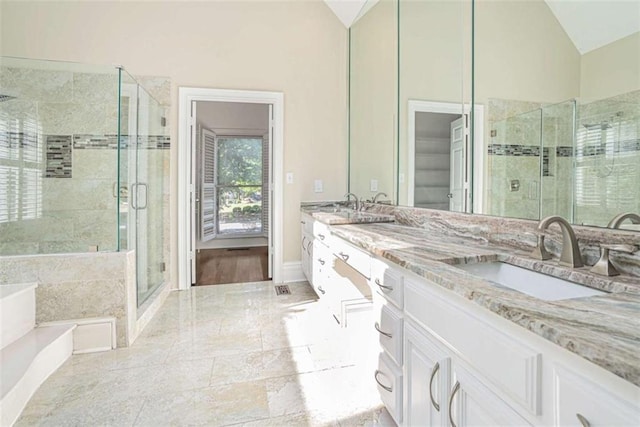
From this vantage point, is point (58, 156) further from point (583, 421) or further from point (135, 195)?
A: point (583, 421)

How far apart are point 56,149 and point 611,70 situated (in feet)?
13.1

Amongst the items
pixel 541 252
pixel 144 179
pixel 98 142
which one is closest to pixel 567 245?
pixel 541 252

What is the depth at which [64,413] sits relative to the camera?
1.54 metres

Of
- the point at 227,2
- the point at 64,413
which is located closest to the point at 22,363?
the point at 64,413

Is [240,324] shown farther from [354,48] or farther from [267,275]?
[354,48]

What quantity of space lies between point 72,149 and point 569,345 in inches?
152

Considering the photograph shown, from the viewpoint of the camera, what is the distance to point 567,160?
1228 mm

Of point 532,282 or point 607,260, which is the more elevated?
point 607,260

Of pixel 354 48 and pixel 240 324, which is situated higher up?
pixel 354 48

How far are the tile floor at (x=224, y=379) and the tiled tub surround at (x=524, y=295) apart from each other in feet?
1.75

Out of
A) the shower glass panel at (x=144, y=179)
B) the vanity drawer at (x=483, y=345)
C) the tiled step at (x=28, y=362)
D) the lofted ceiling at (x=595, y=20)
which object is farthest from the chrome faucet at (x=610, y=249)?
the shower glass panel at (x=144, y=179)

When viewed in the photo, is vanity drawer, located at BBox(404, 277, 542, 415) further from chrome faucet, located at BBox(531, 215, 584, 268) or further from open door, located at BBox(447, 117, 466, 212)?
open door, located at BBox(447, 117, 466, 212)

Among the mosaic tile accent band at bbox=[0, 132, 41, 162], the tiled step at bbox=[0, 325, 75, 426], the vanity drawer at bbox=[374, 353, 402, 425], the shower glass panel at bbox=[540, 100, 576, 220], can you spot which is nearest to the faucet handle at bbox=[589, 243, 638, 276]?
the shower glass panel at bbox=[540, 100, 576, 220]

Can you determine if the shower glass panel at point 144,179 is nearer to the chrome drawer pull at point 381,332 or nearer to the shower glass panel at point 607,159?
the chrome drawer pull at point 381,332
